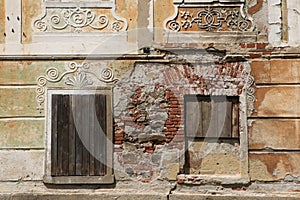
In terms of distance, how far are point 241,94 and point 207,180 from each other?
1263 millimetres

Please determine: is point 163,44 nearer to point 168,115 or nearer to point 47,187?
point 168,115

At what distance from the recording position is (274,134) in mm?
6215

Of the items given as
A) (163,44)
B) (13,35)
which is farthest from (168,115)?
(13,35)

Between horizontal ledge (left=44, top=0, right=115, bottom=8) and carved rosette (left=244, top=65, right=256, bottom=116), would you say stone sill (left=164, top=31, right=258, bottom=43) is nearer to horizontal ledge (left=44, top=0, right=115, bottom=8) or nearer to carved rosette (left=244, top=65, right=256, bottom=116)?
carved rosette (left=244, top=65, right=256, bottom=116)

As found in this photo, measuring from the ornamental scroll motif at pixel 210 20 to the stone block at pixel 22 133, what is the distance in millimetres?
2278

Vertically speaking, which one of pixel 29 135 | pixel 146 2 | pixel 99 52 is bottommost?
pixel 29 135

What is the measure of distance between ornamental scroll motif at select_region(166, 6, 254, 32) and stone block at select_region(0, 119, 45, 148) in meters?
2.28

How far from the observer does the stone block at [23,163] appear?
630 centimetres

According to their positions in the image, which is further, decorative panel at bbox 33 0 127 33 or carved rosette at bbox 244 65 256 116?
decorative panel at bbox 33 0 127 33

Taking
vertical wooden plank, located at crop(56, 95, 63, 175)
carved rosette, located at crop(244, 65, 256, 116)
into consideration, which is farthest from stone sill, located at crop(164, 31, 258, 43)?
vertical wooden plank, located at crop(56, 95, 63, 175)

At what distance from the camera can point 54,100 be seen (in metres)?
6.32

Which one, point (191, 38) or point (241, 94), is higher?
point (191, 38)

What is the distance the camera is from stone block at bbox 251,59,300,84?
20.4ft

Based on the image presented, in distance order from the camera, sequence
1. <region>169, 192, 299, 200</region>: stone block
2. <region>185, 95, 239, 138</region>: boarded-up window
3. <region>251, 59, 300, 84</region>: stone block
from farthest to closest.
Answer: <region>185, 95, 239, 138</region>: boarded-up window → <region>251, 59, 300, 84</region>: stone block → <region>169, 192, 299, 200</region>: stone block
